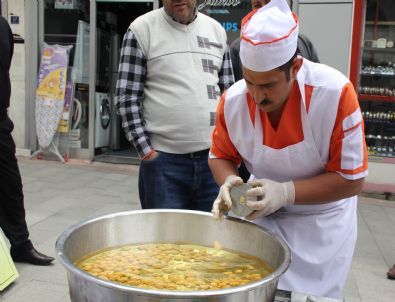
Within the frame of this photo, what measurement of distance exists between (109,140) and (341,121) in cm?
689

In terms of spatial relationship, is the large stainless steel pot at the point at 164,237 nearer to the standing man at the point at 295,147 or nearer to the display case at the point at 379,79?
the standing man at the point at 295,147

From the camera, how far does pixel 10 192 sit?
3295mm

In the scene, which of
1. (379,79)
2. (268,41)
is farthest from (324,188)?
(379,79)

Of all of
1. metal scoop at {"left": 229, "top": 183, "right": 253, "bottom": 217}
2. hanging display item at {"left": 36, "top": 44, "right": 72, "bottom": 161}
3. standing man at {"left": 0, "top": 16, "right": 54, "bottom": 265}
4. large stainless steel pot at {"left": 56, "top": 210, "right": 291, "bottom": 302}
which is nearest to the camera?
large stainless steel pot at {"left": 56, "top": 210, "right": 291, "bottom": 302}

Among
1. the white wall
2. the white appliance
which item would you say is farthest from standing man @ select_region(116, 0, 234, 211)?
the white wall

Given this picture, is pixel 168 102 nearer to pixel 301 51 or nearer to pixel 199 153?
pixel 199 153

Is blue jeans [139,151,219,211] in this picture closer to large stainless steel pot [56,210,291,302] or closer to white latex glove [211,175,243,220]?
large stainless steel pot [56,210,291,302]

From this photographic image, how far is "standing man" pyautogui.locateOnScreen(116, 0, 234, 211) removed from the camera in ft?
8.08

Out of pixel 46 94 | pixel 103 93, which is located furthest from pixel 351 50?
pixel 46 94

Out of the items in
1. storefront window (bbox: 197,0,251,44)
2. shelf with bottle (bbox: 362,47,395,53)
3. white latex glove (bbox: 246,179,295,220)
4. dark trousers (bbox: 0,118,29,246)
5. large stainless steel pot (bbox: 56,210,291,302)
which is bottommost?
dark trousers (bbox: 0,118,29,246)

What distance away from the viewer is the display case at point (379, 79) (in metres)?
6.39

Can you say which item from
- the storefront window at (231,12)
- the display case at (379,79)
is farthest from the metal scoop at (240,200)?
the storefront window at (231,12)

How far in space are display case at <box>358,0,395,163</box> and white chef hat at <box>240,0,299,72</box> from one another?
531 centimetres

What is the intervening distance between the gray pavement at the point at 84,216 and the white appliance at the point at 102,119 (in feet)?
1.91
